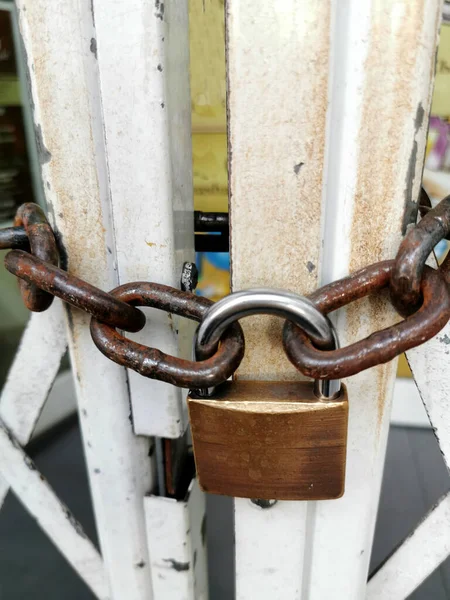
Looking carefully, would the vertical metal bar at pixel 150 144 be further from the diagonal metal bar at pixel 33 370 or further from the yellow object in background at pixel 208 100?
the yellow object in background at pixel 208 100

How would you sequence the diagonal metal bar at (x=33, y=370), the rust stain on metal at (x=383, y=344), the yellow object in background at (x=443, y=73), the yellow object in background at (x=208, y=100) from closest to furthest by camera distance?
the rust stain on metal at (x=383, y=344), the diagonal metal bar at (x=33, y=370), the yellow object in background at (x=208, y=100), the yellow object in background at (x=443, y=73)

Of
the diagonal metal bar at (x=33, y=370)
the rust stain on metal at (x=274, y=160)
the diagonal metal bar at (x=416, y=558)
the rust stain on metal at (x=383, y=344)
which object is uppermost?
the rust stain on metal at (x=274, y=160)

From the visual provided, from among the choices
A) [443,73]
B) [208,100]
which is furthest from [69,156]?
[443,73]

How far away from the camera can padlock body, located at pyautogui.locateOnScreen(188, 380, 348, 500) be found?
1.14 feet

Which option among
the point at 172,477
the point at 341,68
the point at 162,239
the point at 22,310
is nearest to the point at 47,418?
the point at 22,310

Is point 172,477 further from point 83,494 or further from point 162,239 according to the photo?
point 83,494

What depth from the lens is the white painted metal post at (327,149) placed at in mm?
299

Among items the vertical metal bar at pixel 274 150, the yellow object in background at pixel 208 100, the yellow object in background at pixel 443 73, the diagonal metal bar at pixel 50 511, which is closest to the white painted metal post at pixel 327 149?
the vertical metal bar at pixel 274 150

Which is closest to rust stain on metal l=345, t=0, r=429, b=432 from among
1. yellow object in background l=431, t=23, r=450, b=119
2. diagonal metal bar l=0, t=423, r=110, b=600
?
diagonal metal bar l=0, t=423, r=110, b=600

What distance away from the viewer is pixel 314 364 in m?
0.29

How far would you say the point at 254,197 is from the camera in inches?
13.6

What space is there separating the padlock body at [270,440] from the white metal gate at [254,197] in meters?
0.04

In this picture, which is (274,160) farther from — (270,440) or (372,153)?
(270,440)

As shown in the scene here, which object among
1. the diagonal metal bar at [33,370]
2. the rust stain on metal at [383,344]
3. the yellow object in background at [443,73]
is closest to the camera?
the rust stain on metal at [383,344]
